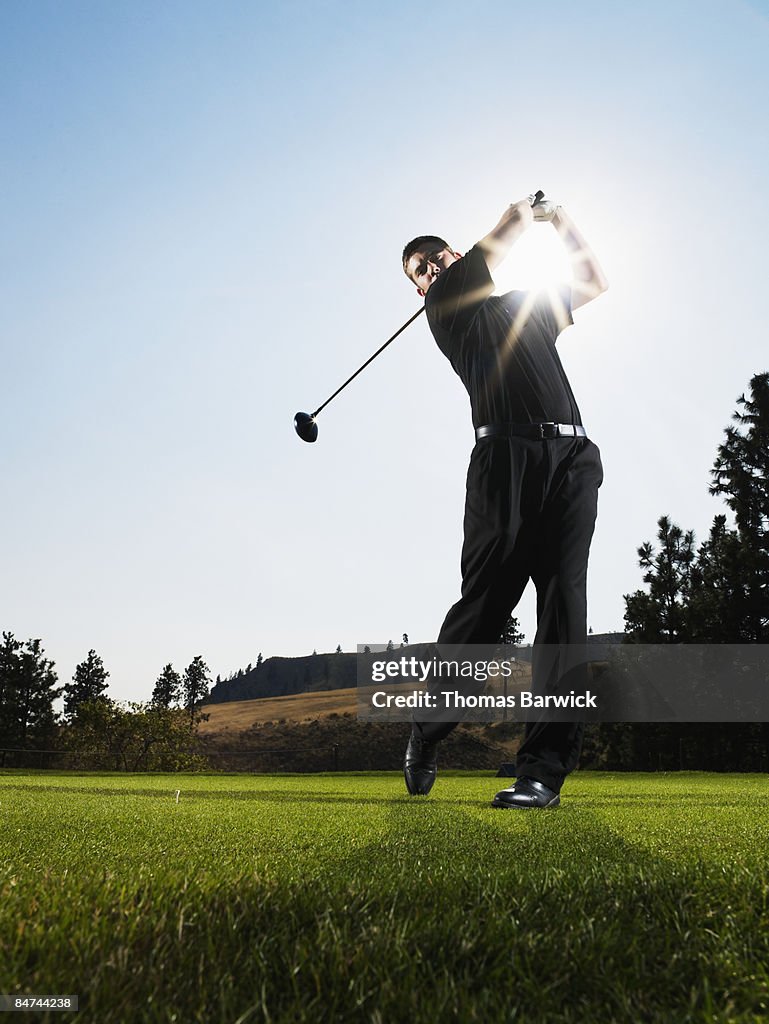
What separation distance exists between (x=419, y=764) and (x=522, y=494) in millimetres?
2219

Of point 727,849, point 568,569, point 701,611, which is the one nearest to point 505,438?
point 568,569

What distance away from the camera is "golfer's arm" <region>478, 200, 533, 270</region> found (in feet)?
15.4

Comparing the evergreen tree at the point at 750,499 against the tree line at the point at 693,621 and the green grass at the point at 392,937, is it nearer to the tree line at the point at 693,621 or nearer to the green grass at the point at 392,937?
the tree line at the point at 693,621

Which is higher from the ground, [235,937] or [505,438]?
[505,438]

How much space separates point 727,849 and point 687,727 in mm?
36548

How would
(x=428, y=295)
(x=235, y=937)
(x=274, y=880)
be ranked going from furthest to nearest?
(x=428, y=295), (x=274, y=880), (x=235, y=937)

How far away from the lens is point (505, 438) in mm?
4566

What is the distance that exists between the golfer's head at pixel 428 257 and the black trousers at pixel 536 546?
59.8 inches

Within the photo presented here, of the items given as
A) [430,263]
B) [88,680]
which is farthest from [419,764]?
[88,680]

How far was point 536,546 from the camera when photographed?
4.64m

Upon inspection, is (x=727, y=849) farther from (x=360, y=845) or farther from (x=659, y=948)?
(x=659, y=948)

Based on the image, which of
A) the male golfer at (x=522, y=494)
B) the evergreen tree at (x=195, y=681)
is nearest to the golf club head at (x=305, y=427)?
the male golfer at (x=522, y=494)

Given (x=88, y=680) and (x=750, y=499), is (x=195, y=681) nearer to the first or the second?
(x=88, y=680)

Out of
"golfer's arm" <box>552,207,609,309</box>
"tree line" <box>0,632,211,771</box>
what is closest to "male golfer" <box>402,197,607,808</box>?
"golfer's arm" <box>552,207,609,309</box>
